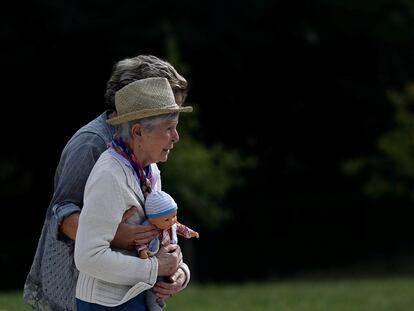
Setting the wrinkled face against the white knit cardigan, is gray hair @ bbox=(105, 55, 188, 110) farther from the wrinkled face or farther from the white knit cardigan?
the white knit cardigan

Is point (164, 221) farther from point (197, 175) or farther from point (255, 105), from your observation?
point (255, 105)

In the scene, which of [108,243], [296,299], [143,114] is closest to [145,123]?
[143,114]

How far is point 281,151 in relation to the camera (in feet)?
89.0

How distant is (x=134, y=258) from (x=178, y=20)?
19.1 meters

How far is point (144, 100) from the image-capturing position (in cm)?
362

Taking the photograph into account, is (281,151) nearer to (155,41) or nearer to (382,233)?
(382,233)

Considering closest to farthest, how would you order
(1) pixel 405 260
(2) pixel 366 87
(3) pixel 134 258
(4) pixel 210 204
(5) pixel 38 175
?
1. (3) pixel 134 258
2. (4) pixel 210 204
3. (5) pixel 38 175
4. (2) pixel 366 87
5. (1) pixel 405 260

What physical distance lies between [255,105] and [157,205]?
22.2m

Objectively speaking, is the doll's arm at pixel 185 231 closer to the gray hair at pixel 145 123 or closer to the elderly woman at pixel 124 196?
the elderly woman at pixel 124 196

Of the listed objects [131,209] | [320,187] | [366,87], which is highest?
[131,209]

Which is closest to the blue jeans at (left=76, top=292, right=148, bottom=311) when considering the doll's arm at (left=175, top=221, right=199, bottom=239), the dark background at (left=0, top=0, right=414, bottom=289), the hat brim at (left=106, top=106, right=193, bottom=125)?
the doll's arm at (left=175, top=221, right=199, bottom=239)

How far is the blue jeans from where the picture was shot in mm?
3609

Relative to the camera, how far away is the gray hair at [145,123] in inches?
142

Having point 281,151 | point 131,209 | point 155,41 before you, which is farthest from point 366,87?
point 131,209
